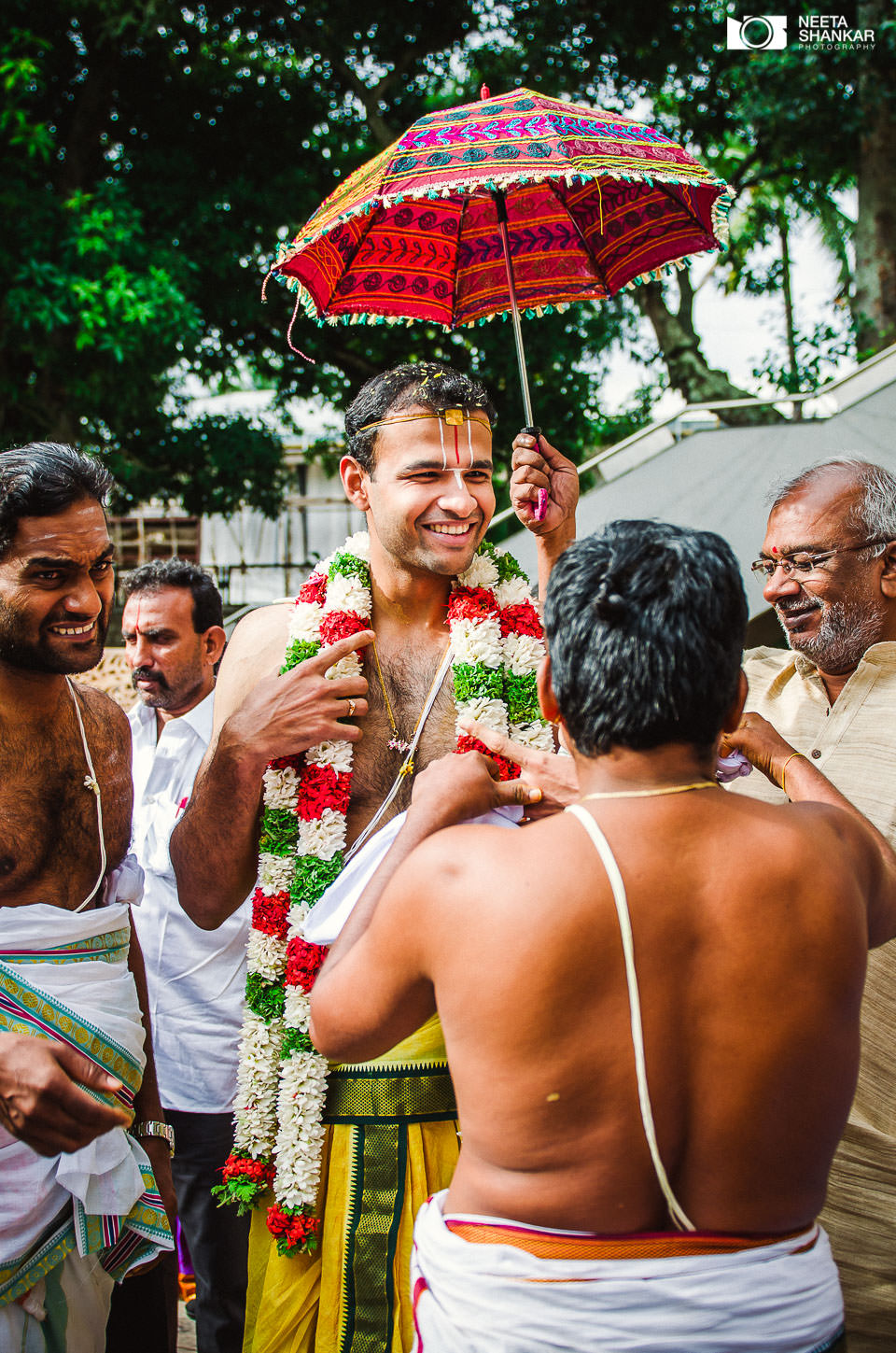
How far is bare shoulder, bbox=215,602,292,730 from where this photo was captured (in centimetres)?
288

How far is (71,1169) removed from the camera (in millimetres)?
2373

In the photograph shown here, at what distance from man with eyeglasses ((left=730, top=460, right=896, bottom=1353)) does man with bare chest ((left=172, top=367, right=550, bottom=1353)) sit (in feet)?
2.93

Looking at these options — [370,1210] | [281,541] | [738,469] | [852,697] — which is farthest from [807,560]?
[281,541]

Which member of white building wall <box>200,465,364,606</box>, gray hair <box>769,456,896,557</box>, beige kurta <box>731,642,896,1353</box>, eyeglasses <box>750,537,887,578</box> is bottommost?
beige kurta <box>731,642,896,1353</box>

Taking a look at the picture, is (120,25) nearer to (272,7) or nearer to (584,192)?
(272,7)

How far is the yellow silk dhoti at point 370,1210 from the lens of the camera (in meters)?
2.38

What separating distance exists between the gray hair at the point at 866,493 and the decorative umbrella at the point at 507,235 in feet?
2.52

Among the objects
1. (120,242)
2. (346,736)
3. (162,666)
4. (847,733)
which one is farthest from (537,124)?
(120,242)

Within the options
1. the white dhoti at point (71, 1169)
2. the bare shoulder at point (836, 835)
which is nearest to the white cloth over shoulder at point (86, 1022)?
the white dhoti at point (71, 1169)

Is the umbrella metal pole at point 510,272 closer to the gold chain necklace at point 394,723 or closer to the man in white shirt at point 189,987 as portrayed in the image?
the gold chain necklace at point 394,723

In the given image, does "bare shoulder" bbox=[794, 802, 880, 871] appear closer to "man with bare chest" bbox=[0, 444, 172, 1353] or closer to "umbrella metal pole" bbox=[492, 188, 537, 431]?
"man with bare chest" bbox=[0, 444, 172, 1353]

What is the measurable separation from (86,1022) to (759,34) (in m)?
11.8

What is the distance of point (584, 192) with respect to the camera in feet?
10.7

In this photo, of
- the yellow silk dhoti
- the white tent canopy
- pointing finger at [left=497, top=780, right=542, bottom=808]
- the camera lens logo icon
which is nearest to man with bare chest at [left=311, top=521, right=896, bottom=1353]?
pointing finger at [left=497, top=780, right=542, bottom=808]
